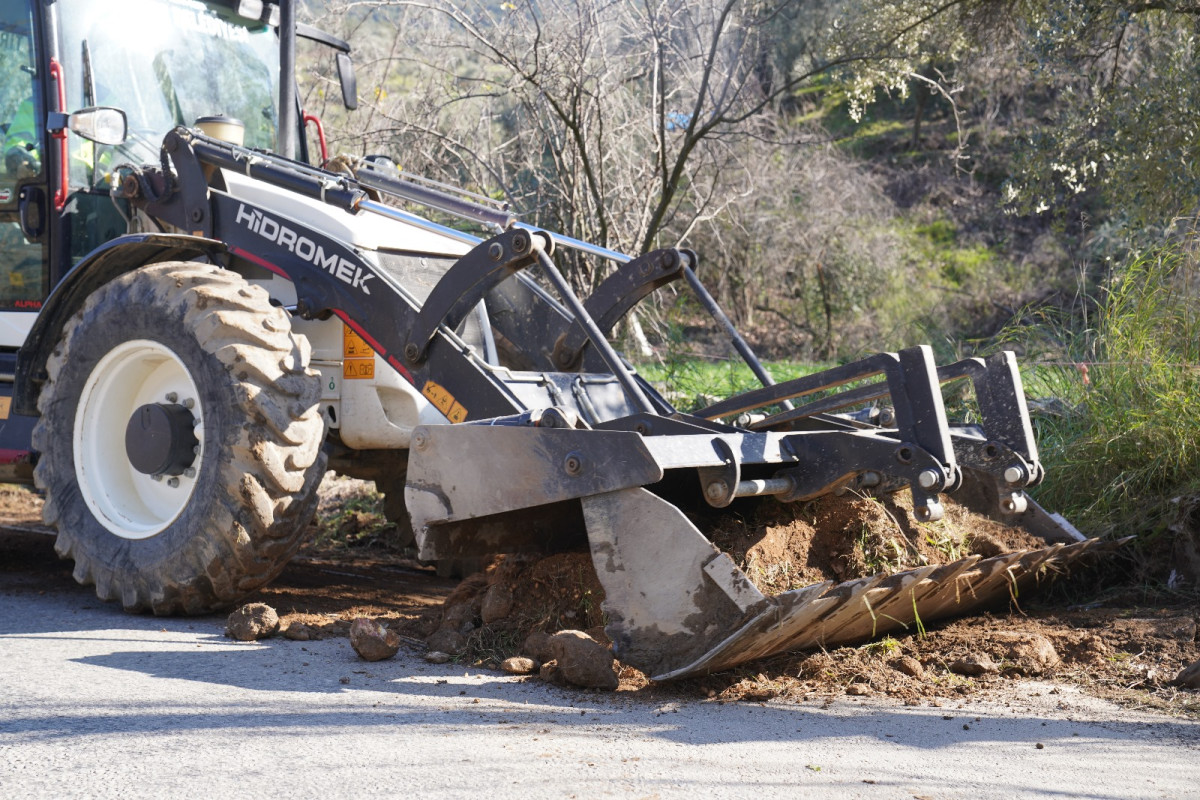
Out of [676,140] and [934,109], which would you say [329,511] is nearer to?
[676,140]

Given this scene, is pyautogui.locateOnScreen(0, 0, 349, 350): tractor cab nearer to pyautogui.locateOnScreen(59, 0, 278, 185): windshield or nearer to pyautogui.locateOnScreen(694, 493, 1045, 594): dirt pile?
pyautogui.locateOnScreen(59, 0, 278, 185): windshield

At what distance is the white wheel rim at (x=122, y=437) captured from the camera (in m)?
5.15

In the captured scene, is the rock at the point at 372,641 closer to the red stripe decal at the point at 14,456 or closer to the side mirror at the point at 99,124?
the red stripe decal at the point at 14,456

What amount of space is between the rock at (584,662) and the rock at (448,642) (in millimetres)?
565

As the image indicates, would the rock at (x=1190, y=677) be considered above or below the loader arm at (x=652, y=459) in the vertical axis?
below

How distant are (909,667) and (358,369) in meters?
2.76

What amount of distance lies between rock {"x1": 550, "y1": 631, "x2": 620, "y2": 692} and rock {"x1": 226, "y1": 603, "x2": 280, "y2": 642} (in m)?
1.24

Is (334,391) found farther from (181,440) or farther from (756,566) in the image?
(756,566)

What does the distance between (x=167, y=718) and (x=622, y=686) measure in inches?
55.8

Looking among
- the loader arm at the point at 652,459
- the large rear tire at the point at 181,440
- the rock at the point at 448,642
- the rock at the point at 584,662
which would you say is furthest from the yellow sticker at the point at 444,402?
the rock at the point at 584,662

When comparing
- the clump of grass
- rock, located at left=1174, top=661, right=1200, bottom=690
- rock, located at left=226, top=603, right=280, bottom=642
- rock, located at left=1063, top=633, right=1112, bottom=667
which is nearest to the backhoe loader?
rock, located at left=226, top=603, right=280, bottom=642

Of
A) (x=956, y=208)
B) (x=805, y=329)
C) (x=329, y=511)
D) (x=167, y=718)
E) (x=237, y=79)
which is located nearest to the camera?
(x=167, y=718)

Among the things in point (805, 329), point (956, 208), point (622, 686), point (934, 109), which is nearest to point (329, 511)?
point (622, 686)

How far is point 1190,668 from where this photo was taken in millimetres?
3938
